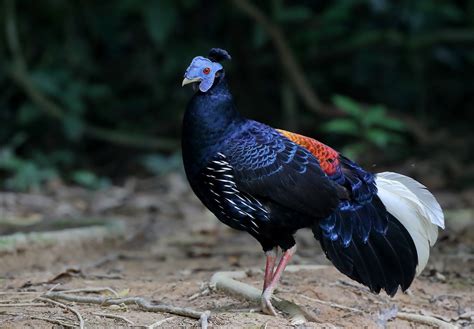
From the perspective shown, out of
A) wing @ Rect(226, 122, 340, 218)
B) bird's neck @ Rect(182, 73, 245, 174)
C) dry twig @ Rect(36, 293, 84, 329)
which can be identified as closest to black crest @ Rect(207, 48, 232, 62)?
bird's neck @ Rect(182, 73, 245, 174)

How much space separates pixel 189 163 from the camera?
14.6ft

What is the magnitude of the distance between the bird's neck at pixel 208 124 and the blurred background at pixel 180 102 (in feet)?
7.29

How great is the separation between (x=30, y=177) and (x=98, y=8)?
11.2 feet

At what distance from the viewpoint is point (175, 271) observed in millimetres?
5918

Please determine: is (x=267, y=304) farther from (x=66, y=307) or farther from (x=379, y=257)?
(x=66, y=307)

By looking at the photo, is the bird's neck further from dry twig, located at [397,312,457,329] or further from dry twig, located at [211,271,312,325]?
dry twig, located at [397,312,457,329]

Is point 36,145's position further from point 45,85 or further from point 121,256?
point 121,256

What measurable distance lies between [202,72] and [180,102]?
7429mm

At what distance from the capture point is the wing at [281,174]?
14.2 feet

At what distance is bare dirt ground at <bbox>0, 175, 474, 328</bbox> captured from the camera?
13.9 ft

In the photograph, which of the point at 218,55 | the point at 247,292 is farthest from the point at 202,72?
the point at 247,292

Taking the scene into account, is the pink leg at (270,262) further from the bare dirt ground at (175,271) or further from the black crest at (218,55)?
the black crest at (218,55)

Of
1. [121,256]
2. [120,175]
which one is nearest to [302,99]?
[120,175]

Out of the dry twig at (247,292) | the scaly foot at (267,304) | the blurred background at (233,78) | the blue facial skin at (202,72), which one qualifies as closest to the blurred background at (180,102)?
the blurred background at (233,78)
